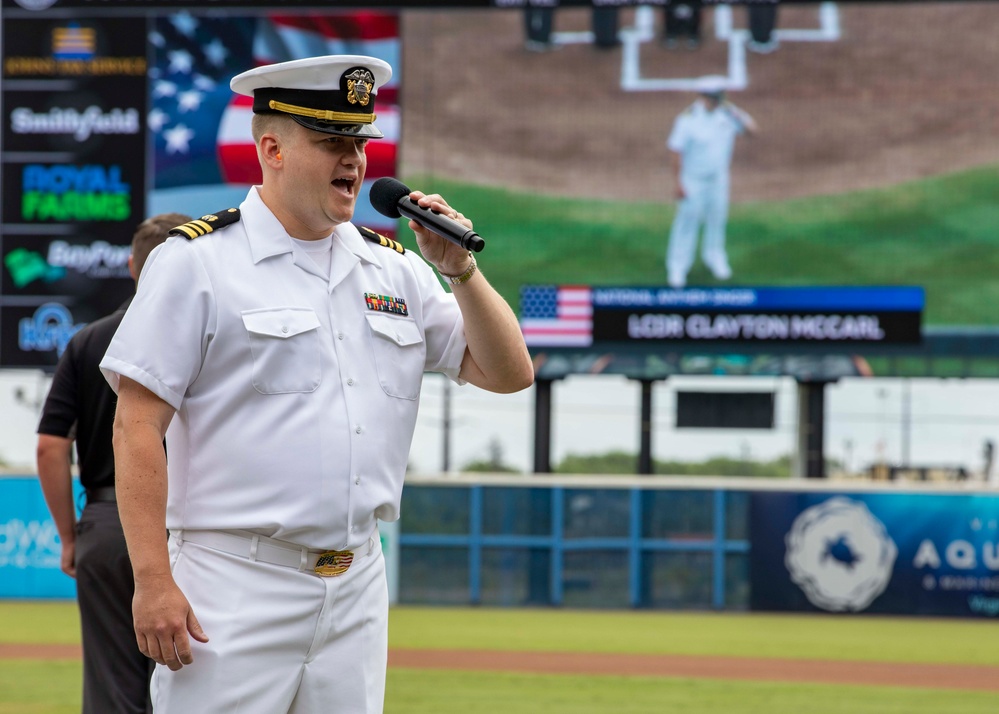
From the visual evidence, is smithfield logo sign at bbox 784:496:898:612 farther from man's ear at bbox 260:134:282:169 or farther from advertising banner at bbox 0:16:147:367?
man's ear at bbox 260:134:282:169

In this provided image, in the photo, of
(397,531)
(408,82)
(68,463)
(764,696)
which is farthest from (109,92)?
(68,463)

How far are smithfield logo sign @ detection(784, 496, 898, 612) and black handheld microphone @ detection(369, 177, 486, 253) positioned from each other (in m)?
10.2

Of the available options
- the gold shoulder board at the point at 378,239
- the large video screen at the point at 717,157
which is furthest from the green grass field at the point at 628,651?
the gold shoulder board at the point at 378,239

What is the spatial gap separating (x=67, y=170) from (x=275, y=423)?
10895 mm

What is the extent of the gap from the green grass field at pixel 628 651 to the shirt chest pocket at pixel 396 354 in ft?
15.3

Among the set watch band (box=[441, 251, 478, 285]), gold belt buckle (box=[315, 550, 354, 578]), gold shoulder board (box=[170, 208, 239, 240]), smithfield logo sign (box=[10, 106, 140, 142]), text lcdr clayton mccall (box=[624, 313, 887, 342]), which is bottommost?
gold belt buckle (box=[315, 550, 354, 578])

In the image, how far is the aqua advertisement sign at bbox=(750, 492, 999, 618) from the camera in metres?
12.2

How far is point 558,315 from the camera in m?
12.5

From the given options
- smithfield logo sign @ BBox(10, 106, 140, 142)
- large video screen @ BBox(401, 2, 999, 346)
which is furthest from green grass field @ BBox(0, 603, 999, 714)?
smithfield logo sign @ BBox(10, 106, 140, 142)

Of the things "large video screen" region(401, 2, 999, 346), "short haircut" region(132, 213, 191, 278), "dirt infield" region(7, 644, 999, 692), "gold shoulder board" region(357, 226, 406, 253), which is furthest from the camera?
"large video screen" region(401, 2, 999, 346)

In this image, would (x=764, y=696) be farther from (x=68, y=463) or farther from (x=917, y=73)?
(x=917, y=73)

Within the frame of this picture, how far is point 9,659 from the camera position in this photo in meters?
8.68

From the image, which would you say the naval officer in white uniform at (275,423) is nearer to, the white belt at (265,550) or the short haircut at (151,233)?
the white belt at (265,550)

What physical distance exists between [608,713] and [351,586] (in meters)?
4.76
